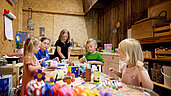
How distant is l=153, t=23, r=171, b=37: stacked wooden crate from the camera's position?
79.1 inches

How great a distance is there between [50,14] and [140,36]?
428 cm

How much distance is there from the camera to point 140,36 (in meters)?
2.63

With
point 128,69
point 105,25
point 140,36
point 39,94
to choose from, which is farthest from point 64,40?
point 105,25

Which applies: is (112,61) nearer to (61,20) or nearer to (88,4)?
(88,4)

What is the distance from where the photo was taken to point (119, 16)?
4355 mm

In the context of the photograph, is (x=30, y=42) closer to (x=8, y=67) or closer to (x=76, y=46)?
(x=8, y=67)

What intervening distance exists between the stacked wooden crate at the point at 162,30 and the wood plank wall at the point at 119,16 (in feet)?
2.66

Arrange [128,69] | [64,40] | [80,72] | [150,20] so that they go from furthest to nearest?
[64,40]
[150,20]
[80,72]
[128,69]

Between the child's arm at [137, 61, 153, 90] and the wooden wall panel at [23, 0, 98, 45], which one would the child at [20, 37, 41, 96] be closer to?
the child's arm at [137, 61, 153, 90]

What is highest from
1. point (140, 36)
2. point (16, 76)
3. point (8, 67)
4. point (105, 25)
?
point (105, 25)

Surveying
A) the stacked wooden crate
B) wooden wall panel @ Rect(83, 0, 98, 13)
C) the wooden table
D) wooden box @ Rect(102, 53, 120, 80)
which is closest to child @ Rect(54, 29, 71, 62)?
the wooden table

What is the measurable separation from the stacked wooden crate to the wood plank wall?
81 centimetres

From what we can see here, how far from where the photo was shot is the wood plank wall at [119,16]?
10.6 feet

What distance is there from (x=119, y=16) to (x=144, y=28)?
2033 mm
